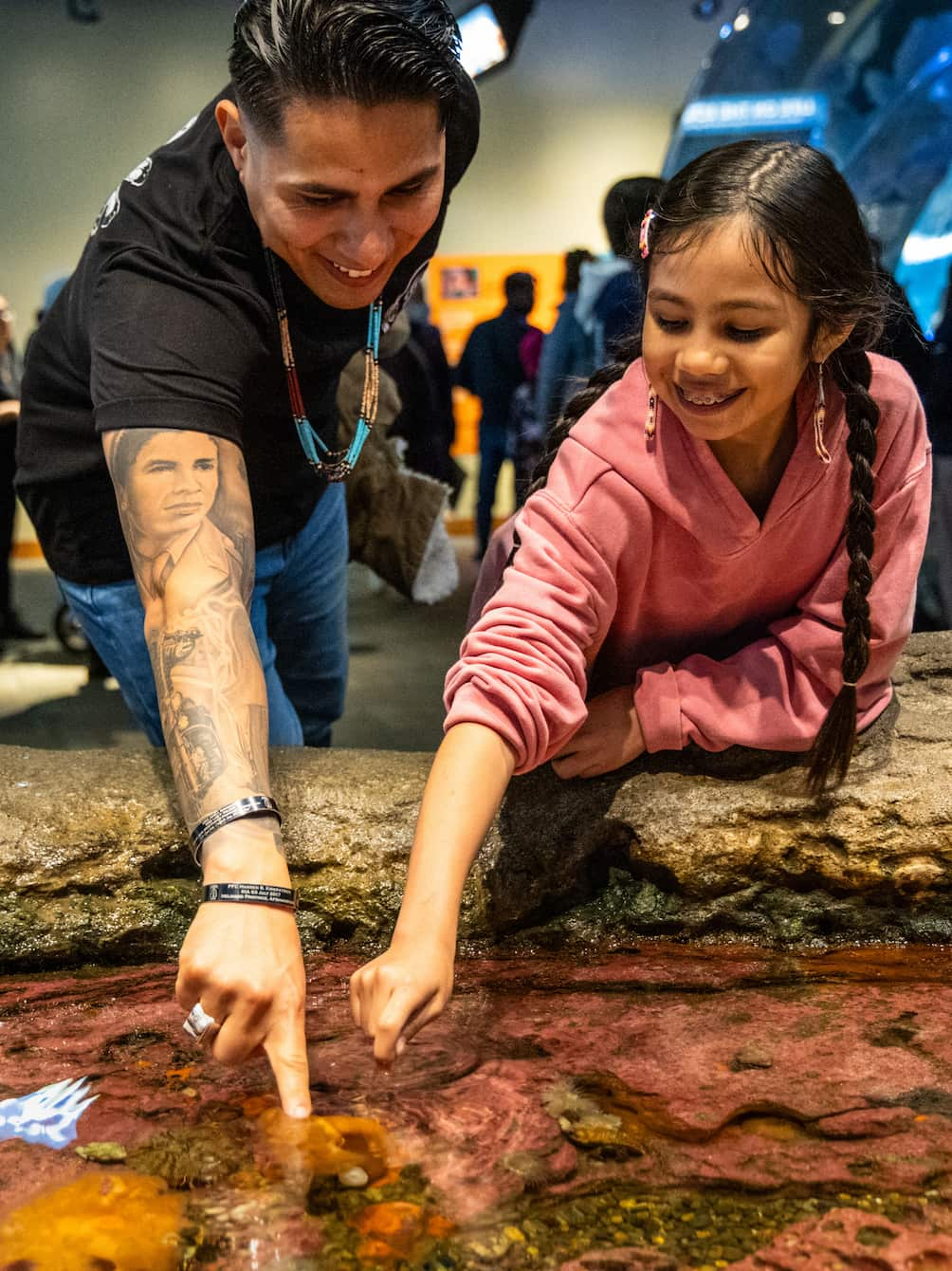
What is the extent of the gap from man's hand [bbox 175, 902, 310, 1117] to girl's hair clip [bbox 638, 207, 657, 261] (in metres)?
0.90

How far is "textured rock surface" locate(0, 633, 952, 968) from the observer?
1763 millimetres

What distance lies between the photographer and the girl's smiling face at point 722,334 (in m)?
1.45

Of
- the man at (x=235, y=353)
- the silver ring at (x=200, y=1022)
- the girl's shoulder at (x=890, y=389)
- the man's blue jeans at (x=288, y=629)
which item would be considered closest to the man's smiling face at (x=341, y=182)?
the man at (x=235, y=353)

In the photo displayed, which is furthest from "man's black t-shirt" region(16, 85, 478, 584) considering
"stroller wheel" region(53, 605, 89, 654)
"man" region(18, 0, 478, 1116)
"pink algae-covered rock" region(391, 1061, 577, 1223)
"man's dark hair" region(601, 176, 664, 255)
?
"stroller wheel" region(53, 605, 89, 654)

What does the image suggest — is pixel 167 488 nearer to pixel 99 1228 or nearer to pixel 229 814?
pixel 229 814

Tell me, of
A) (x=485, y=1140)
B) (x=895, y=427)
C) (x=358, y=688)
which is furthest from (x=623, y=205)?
(x=485, y=1140)

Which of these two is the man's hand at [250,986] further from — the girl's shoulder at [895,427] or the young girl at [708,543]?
the girl's shoulder at [895,427]

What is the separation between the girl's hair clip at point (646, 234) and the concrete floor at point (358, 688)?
237 centimetres

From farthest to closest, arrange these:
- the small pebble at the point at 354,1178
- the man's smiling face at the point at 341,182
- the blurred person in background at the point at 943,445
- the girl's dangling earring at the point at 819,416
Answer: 1. the blurred person in background at the point at 943,445
2. the girl's dangling earring at the point at 819,416
3. the man's smiling face at the point at 341,182
4. the small pebble at the point at 354,1178

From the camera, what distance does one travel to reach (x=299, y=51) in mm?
1367

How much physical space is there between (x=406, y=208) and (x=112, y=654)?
33.3 inches

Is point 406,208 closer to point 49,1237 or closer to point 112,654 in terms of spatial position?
point 112,654

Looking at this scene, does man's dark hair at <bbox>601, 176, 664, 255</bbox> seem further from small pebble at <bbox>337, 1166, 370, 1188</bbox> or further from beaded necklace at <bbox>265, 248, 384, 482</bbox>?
small pebble at <bbox>337, 1166, 370, 1188</bbox>

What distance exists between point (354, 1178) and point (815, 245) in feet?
3.69
